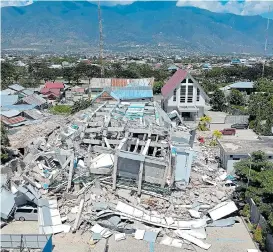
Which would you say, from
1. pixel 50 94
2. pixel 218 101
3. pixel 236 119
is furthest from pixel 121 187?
pixel 50 94

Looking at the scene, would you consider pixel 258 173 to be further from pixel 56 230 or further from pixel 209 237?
pixel 56 230

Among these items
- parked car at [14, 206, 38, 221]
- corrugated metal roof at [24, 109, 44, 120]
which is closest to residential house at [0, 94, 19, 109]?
corrugated metal roof at [24, 109, 44, 120]

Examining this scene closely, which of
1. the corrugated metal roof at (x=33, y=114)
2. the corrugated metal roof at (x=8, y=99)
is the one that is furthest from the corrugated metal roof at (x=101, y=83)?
the corrugated metal roof at (x=33, y=114)

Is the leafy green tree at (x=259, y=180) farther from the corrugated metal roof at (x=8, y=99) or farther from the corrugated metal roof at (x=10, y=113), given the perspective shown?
the corrugated metal roof at (x=8, y=99)

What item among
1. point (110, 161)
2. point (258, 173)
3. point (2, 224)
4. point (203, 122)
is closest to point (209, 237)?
point (258, 173)

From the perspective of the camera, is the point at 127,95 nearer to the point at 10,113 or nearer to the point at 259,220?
the point at 10,113
